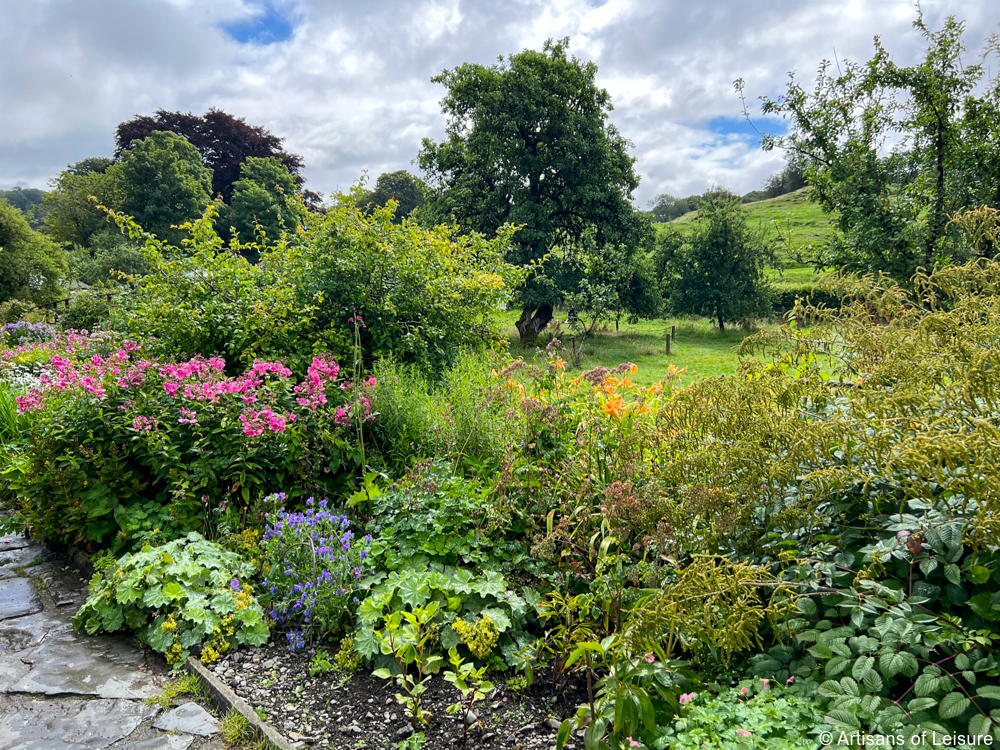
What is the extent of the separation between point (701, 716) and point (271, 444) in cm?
314

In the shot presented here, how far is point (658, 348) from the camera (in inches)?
730

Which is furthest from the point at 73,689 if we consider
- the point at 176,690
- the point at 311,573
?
the point at 311,573

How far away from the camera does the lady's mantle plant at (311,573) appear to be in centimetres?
291

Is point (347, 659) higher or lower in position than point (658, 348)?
higher

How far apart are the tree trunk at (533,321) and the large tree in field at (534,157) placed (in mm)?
1259

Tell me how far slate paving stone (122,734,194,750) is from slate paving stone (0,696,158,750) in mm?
104

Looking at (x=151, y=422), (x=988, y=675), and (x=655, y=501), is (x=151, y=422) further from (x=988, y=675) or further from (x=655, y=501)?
(x=988, y=675)

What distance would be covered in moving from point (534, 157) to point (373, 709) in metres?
18.1

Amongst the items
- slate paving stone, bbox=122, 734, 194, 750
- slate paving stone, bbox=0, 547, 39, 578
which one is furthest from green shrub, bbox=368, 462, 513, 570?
slate paving stone, bbox=0, 547, 39, 578

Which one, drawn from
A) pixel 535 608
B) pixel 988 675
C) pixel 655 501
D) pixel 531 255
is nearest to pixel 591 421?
pixel 655 501

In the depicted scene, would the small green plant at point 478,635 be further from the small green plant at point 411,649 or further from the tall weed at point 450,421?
the tall weed at point 450,421

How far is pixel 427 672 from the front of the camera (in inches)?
99.0

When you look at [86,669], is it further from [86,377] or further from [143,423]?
[86,377]

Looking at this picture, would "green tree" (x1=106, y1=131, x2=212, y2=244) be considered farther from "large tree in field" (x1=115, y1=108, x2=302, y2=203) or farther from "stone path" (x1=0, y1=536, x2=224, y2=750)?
"stone path" (x1=0, y1=536, x2=224, y2=750)
